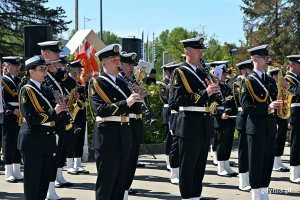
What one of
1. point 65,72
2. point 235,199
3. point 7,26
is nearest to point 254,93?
point 235,199

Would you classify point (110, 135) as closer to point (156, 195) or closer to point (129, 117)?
point (129, 117)

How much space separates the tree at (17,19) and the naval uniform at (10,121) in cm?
2393

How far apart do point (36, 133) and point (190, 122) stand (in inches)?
85.7

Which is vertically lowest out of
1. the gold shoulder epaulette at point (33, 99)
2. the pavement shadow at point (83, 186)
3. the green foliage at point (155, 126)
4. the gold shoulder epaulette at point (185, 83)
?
the pavement shadow at point (83, 186)

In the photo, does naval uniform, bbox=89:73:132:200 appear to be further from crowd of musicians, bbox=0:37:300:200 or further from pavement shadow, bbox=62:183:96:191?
pavement shadow, bbox=62:183:96:191

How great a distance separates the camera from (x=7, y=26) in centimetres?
3509

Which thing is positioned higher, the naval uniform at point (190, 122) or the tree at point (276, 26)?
the tree at point (276, 26)

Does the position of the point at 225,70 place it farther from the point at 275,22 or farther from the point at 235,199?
the point at 275,22

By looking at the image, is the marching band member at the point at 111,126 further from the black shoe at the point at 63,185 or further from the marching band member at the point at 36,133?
the black shoe at the point at 63,185

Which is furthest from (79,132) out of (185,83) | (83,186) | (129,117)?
(185,83)

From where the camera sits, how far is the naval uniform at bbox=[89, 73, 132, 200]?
6.80 metres

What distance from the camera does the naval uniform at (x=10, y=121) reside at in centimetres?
1093

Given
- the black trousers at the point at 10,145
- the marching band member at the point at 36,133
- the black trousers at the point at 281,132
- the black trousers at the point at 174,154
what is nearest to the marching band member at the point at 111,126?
the marching band member at the point at 36,133

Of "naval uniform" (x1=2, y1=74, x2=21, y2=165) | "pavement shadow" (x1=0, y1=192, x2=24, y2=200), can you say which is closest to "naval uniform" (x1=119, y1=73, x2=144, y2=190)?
"pavement shadow" (x1=0, y1=192, x2=24, y2=200)
